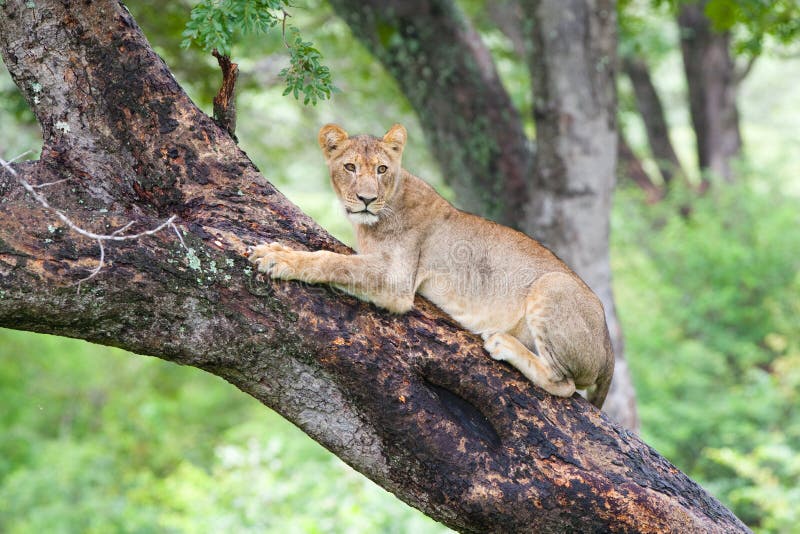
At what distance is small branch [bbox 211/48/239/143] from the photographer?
4090 mm

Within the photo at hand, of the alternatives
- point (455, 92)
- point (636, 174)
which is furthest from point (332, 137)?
point (636, 174)

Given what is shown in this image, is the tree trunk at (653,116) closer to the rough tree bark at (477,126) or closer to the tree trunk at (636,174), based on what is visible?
the tree trunk at (636,174)

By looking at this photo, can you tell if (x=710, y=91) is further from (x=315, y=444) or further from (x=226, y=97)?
(x=226, y=97)

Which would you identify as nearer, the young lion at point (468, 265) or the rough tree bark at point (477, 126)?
the young lion at point (468, 265)

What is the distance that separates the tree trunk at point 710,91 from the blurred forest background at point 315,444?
5.8 inches

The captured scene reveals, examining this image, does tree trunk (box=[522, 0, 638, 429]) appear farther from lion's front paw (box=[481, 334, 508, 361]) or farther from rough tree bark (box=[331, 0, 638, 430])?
lion's front paw (box=[481, 334, 508, 361])

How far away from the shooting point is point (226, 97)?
13.5 feet

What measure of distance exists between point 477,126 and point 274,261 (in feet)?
13.9

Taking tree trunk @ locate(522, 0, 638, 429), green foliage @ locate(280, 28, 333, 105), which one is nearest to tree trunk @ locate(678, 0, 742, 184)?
tree trunk @ locate(522, 0, 638, 429)

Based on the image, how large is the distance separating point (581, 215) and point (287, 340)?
14.1ft

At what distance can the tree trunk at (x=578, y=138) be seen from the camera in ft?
24.0

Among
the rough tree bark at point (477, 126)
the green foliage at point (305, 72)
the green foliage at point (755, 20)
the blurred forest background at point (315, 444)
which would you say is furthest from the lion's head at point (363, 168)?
the green foliage at point (755, 20)

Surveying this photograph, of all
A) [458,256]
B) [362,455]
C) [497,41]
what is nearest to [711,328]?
[497,41]

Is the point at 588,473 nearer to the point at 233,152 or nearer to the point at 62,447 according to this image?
the point at 233,152
